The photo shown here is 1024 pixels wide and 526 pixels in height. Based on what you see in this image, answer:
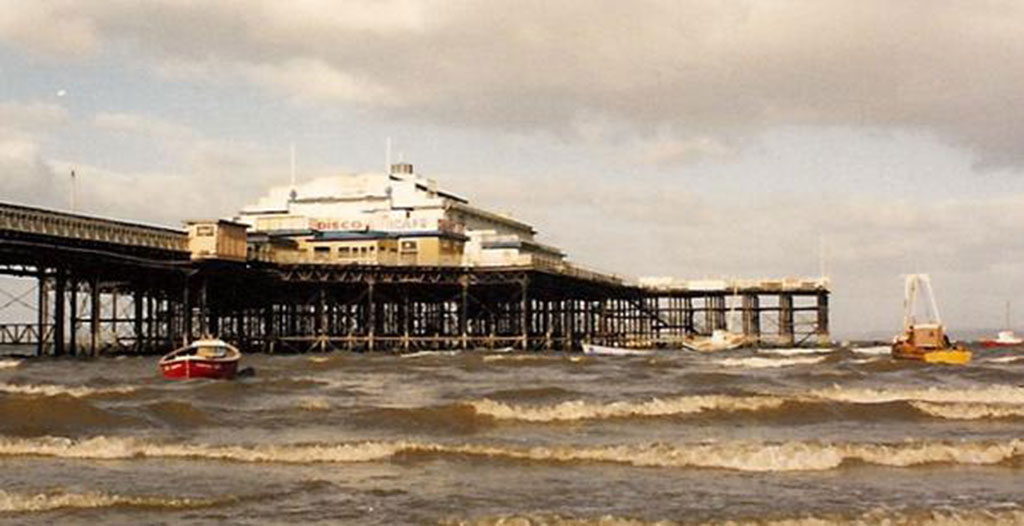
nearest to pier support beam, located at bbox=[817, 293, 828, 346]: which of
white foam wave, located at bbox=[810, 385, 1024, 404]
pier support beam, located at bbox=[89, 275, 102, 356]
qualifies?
pier support beam, located at bbox=[89, 275, 102, 356]

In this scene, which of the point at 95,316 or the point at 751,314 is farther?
the point at 751,314

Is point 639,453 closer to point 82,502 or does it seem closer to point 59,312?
point 82,502

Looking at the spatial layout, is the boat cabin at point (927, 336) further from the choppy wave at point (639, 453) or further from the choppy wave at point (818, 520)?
the choppy wave at point (818, 520)

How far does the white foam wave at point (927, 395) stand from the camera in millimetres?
34531

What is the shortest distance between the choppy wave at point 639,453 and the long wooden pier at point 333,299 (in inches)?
1565

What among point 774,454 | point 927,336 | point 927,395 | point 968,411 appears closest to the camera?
point 774,454

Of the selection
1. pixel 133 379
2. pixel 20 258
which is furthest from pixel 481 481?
pixel 20 258

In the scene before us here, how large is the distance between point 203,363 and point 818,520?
34551mm

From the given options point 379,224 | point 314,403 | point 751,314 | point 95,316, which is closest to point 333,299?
point 379,224

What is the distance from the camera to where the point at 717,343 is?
100188mm

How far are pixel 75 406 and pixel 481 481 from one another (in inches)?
612

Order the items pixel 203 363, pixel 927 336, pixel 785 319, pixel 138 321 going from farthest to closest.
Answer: pixel 785 319 < pixel 138 321 < pixel 927 336 < pixel 203 363

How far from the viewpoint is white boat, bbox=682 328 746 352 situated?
98.1 metres

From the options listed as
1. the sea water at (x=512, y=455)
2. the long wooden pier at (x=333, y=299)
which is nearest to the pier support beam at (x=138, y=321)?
the long wooden pier at (x=333, y=299)
